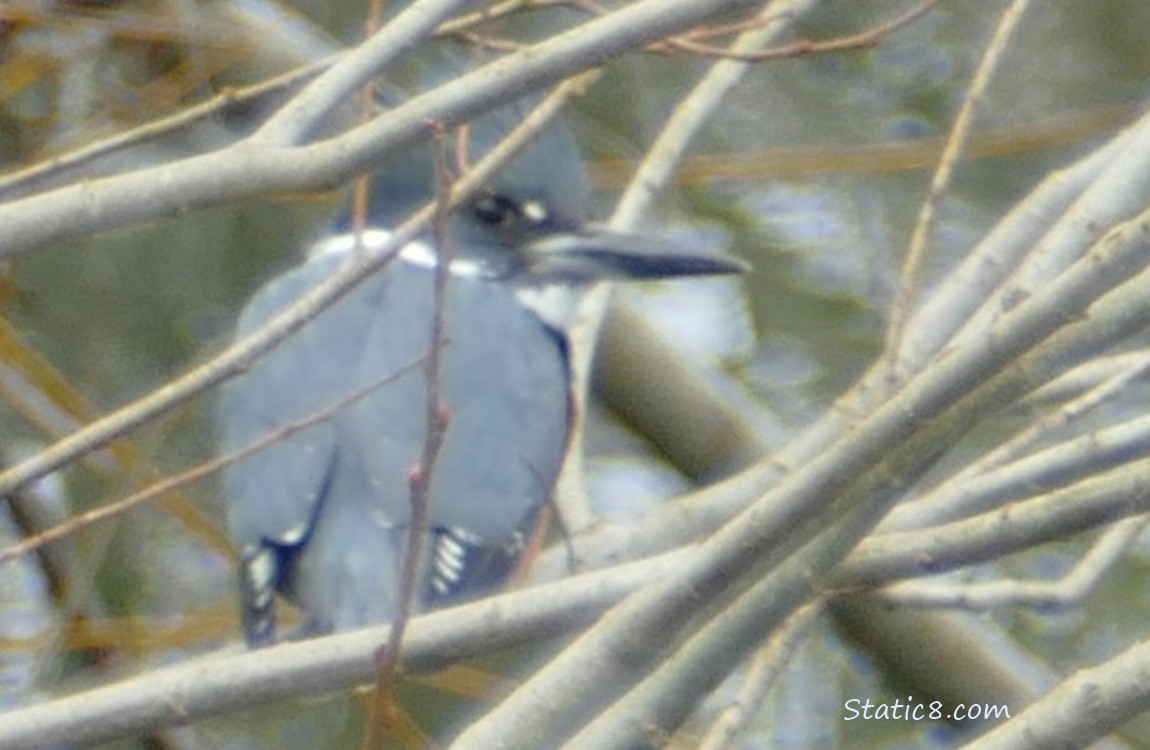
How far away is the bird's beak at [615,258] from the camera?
7.13ft

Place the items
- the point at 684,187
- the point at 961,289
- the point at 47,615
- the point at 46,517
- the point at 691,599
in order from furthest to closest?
1. the point at 684,187
2. the point at 47,615
3. the point at 46,517
4. the point at 961,289
5. the point at 691,599

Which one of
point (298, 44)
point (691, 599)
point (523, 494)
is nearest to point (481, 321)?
point (523, 494)

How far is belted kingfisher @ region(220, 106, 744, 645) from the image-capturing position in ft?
6.17

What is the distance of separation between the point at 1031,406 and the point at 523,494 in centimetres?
51

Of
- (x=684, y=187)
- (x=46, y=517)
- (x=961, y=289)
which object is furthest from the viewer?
(x=684, y=187)

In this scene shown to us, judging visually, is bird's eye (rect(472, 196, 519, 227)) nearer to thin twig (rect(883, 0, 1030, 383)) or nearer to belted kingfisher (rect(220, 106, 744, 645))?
belted kingfisher (rect(220, 106, 744, 645))

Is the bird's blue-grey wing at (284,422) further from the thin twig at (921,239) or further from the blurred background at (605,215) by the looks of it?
the thin twig at (921,239)

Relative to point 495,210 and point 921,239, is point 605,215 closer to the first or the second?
point 495,210

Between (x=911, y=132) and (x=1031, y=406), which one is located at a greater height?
(x=911, y=132)

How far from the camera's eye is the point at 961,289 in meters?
1.59

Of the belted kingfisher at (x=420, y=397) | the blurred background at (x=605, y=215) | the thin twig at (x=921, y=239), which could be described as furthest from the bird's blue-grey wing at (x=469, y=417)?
the thin twig at (x=921, y=239)

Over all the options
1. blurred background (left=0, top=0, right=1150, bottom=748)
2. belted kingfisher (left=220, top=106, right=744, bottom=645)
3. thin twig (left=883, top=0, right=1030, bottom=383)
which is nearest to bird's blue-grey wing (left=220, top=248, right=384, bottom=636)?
belted kingfisher (left=220, top=106, right=744, bottom=645)

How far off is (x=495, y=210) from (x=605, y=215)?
0.37 m

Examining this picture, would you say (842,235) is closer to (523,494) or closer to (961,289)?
(523,494)
